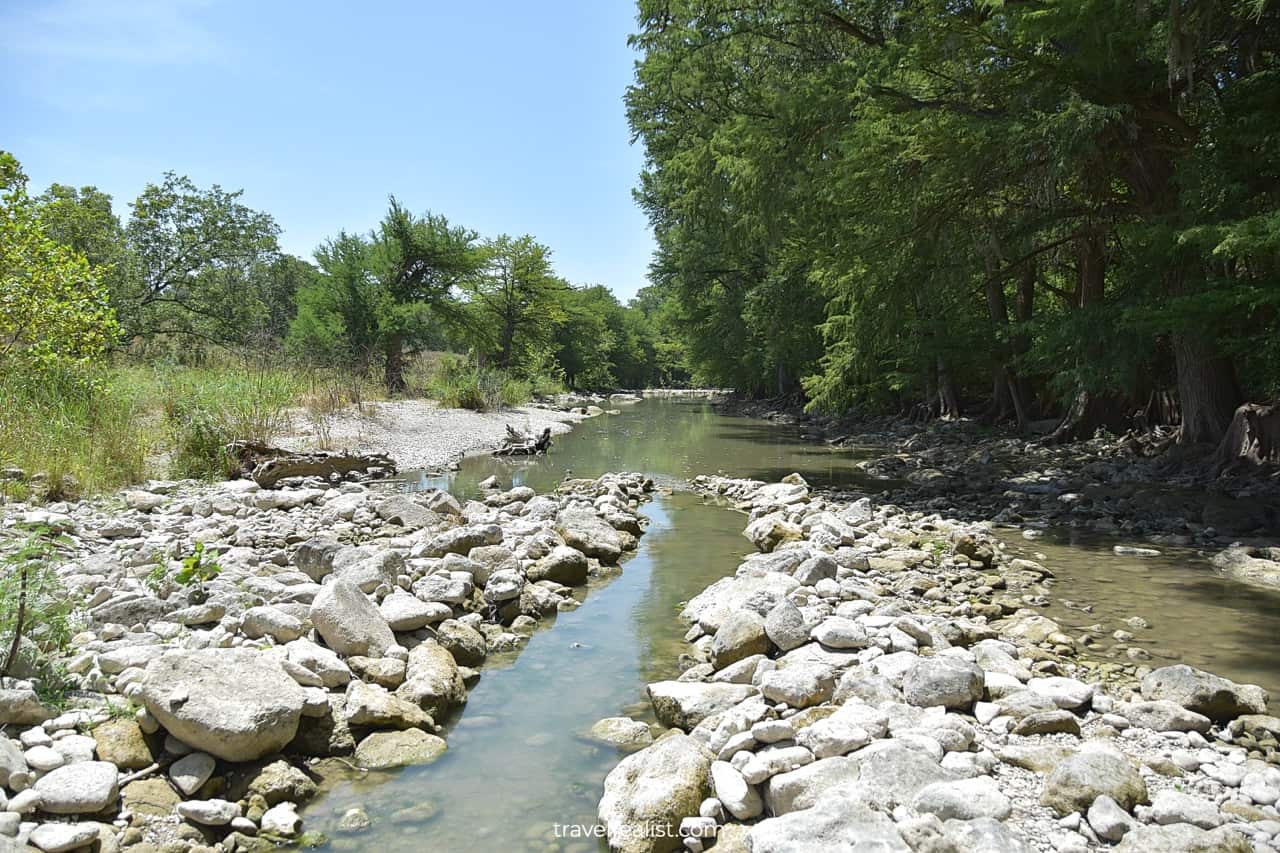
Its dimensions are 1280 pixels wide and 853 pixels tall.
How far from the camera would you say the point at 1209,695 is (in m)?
3.70

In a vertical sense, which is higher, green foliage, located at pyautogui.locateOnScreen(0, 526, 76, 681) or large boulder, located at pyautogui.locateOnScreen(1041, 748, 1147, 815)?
green foliage, located at pyautogui.locateOnScreen(0, 526, 76, 681)

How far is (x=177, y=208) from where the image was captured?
3203cm

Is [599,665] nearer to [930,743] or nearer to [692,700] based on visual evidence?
[692,700]

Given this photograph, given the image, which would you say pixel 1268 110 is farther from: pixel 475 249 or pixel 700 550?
pixel 475 249

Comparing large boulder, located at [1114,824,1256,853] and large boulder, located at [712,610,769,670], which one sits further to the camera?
large boulder, located at [712,610,769,670]

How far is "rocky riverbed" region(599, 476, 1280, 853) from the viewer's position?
9.02ft

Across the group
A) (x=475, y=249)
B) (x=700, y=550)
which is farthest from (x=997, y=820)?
(x=475, y=249)

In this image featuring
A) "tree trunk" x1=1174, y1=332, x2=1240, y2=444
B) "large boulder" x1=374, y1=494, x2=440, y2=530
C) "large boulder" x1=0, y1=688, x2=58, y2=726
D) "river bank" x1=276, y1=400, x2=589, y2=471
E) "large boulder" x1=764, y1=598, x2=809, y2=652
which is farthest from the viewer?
"river bank" x1=276, y1=400, x2=589, y2=471

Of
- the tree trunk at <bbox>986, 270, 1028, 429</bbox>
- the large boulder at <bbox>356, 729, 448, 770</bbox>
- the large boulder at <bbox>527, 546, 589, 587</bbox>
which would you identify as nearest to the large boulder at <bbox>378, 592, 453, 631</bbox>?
the large boulder at <bbox>356, 729, 448, 770</bbox>

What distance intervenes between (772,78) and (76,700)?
13.2m

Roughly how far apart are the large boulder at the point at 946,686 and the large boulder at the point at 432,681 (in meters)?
2.59

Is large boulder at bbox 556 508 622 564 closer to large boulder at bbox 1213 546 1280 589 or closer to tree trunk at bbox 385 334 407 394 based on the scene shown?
large boulder at bbox 1213 546 1280 589

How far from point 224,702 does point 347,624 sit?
1.18 metres

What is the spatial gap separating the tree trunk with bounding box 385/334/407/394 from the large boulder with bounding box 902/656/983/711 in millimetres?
23161
